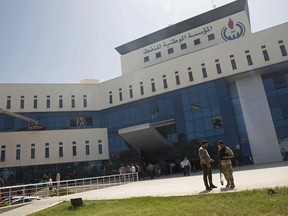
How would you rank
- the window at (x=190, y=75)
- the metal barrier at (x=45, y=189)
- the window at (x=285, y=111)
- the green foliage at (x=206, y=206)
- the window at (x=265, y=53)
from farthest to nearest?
the window at (x=190, y=75)
the window at (x=265, y=53)
the window at (x=285, y=111)
the metal barrier at (x=45, y=189)
the green foliage at (x=206, y=206)

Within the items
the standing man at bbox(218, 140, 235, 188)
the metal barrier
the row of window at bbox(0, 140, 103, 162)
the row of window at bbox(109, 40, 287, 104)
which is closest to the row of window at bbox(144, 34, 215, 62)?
the row of window at bbox(109, 40, 287, 104)

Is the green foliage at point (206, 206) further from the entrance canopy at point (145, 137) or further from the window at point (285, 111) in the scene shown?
the window at point (285, 111)

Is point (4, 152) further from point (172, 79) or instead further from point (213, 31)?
point (213, 31)

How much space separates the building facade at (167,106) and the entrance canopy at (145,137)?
0.12 meters

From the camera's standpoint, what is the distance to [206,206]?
5.77 meters

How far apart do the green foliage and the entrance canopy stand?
1929 cm

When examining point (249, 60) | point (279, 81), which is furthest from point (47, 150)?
point (279, 81)

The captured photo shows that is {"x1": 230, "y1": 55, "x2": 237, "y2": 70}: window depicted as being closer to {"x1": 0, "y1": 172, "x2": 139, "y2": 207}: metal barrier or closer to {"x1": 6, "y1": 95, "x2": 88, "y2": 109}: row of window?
{"x1": 0, "y1": 172, "x2": 139, "y2": 207}: metal barrier

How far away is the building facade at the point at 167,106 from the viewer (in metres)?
27.3

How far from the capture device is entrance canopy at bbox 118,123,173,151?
27.3m

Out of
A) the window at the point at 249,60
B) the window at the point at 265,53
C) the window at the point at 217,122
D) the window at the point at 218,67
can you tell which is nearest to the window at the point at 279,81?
the window at the point at 265,53

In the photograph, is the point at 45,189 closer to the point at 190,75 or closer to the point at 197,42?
the point at 190,75

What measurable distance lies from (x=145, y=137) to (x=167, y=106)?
5.01 meters

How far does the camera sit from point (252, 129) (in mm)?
27203
